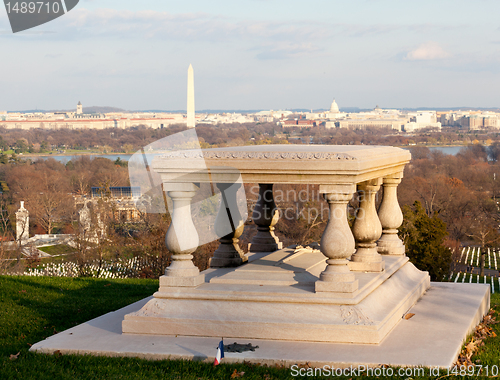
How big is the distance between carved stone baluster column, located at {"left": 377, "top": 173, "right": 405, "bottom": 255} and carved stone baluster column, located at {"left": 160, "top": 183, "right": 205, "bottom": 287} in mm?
3516

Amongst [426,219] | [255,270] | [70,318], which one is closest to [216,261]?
[255,270]

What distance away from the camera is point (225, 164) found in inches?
263

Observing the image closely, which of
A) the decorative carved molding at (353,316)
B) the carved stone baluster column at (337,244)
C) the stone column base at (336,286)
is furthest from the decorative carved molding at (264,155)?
the decorative carved molding at (353,316)

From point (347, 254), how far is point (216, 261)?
8.29 feet

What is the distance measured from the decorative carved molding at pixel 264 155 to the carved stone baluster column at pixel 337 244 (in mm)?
335

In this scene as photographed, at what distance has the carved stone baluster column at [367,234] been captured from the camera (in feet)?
26.2

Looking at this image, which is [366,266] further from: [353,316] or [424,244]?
[424,244]

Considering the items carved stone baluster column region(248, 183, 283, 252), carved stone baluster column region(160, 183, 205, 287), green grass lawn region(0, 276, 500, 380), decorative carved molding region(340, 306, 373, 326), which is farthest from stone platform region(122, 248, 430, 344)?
carved stone baluster column region(248, 183, 283, 252)

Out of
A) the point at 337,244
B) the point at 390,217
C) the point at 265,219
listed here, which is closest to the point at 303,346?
the point at 337,244

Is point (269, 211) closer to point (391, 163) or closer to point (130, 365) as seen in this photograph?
point (391, 163)

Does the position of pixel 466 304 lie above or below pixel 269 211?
below

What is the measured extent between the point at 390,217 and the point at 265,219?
1977mm

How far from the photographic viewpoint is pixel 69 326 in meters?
7.53

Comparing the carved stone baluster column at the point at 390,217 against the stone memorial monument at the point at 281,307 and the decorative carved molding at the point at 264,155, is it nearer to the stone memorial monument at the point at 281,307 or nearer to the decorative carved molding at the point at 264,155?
the stone memorial monument at the point at 281,307
